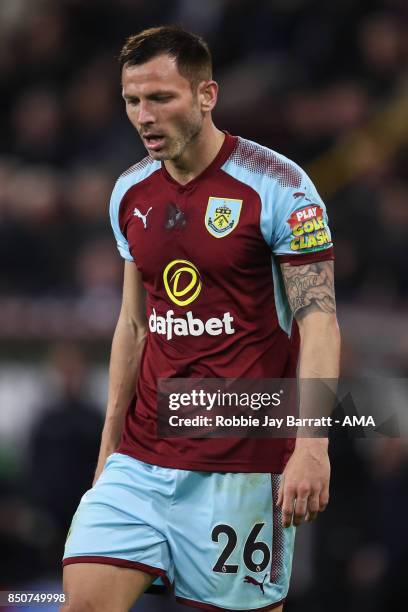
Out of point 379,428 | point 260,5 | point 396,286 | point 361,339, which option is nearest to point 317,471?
point 379,428

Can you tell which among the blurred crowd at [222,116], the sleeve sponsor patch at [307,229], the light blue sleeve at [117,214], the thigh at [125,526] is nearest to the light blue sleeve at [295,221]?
the sleeve sponsor patch at [307,229]

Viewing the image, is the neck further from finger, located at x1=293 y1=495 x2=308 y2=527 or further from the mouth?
finger, located at x1=293 y1=495 x2=308 y2=527

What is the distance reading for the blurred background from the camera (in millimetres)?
7391

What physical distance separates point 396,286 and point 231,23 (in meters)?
3.36

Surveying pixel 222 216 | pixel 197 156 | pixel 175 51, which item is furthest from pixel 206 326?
pixel 175 51

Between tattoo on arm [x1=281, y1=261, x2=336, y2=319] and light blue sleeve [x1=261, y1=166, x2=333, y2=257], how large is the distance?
5 centimetres

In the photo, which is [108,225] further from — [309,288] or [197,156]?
[309,288]

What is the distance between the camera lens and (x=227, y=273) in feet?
13.4

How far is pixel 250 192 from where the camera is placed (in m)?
4.09

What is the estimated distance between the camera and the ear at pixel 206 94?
4.13m

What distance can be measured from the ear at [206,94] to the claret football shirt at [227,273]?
0.16m

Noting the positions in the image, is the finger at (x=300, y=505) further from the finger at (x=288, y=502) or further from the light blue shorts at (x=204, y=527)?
the light blue shorts at (x=204, y=527)

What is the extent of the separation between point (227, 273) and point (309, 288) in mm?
286

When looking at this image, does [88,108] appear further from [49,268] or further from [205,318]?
[205,318]
